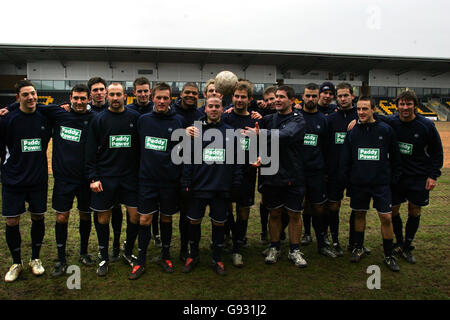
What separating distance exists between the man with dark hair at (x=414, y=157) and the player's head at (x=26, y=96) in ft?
14.9

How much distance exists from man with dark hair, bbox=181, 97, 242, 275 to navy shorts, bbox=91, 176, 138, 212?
64cm

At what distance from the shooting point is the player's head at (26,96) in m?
3.90

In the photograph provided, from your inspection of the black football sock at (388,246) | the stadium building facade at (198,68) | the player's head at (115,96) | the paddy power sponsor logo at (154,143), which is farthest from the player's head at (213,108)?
the stadium building facade at (198,68)

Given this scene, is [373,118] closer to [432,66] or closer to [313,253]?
[313,253]

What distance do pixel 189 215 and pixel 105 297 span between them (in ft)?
4.17

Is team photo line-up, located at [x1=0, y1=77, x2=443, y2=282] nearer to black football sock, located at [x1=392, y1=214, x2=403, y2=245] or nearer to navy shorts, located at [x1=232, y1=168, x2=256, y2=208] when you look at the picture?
navy shorts, located at [x1=232, y1=168, x2=256, y2=208]

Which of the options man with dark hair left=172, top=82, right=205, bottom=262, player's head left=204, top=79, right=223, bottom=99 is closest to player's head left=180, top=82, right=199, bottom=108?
man with dark hair left=172, top=82, right=205, bottom=262

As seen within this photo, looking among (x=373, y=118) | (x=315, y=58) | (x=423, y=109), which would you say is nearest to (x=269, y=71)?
(x=315, y=58)

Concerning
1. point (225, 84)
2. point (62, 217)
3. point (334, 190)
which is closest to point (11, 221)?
point (62, 217)

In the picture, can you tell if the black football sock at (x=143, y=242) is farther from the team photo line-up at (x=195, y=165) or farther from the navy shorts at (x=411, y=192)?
the navy shorts at (x=411, y=192)

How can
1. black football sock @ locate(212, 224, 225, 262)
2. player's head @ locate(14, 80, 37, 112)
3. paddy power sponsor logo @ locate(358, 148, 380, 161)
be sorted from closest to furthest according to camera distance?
player's head @ locate(14, 80, 37, 112) < black football sock @ locate(212, 224, 225, 262) < paddy power sponsor logo @ locate(358, 148, 380, 161)

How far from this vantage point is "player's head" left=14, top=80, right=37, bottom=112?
3898 mm

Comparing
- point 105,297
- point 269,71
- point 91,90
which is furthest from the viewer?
point 269,71

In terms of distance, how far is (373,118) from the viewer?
14.6ft
